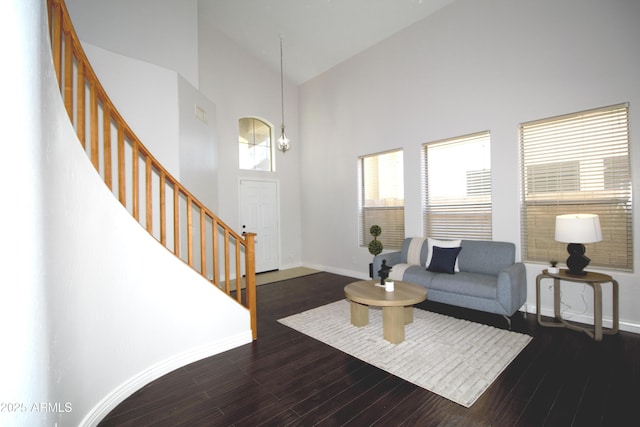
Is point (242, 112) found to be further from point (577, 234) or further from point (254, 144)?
point (577, 234)

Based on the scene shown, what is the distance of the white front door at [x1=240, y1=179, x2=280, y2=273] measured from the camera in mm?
6297

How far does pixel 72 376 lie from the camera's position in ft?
5.64

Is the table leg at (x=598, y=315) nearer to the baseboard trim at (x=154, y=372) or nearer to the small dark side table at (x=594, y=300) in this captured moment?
the small dark side table at (x=594, y=300)

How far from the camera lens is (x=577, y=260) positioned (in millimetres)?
3146

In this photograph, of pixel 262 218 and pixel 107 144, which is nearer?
pixel 107 144

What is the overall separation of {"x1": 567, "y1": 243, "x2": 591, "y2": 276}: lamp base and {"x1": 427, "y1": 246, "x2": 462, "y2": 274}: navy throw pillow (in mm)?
1164

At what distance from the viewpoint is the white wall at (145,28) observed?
371 cm

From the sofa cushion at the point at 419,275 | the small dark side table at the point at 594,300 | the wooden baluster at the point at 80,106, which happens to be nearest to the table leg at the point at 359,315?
the sofa cushion at the point at 419,275

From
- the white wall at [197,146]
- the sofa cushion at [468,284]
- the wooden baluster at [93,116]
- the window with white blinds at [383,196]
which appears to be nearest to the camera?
the wooden baluster at [93,116]

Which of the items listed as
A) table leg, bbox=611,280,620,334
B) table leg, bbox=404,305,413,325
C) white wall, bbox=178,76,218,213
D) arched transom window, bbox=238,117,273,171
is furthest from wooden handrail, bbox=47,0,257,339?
table leg, bbox=611,280,620,334

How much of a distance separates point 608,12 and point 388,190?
3.42 meters

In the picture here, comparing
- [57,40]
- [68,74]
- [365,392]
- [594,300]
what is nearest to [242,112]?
[68,74]

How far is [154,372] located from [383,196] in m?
4.38

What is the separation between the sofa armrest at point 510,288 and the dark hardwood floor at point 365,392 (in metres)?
0.41
